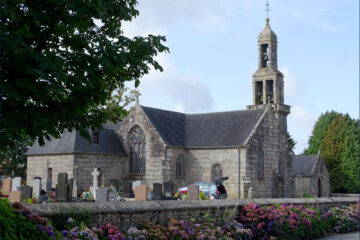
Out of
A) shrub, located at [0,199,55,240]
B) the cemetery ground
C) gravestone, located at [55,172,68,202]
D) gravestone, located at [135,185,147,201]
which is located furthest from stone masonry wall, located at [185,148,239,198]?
shrub, located at [0,199,55,240]

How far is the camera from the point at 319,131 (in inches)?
2758

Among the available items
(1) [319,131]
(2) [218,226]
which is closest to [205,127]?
(2) [218,226]

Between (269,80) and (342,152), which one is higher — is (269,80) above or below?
above

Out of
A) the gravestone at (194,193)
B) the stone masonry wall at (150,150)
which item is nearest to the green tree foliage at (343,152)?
the stone masonry wall at (150,150)

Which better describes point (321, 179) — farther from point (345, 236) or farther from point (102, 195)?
point (102, 195)

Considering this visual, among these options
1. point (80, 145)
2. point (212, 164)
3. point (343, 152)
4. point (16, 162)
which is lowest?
point (212, 164)

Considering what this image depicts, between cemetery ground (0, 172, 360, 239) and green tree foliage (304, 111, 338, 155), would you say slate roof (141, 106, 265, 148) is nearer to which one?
cemetery ground (0, 172, 360, 239)

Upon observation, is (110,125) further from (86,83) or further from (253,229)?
(86,83)

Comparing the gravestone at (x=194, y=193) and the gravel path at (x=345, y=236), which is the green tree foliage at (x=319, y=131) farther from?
the gravestone at (x=194, y=193)

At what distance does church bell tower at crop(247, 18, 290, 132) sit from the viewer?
4378 centimetres

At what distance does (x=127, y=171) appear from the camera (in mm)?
39531

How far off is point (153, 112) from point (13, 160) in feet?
65.9

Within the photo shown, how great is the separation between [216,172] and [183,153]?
3.13 metres

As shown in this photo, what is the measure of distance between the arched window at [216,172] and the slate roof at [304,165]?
58.2 feet
